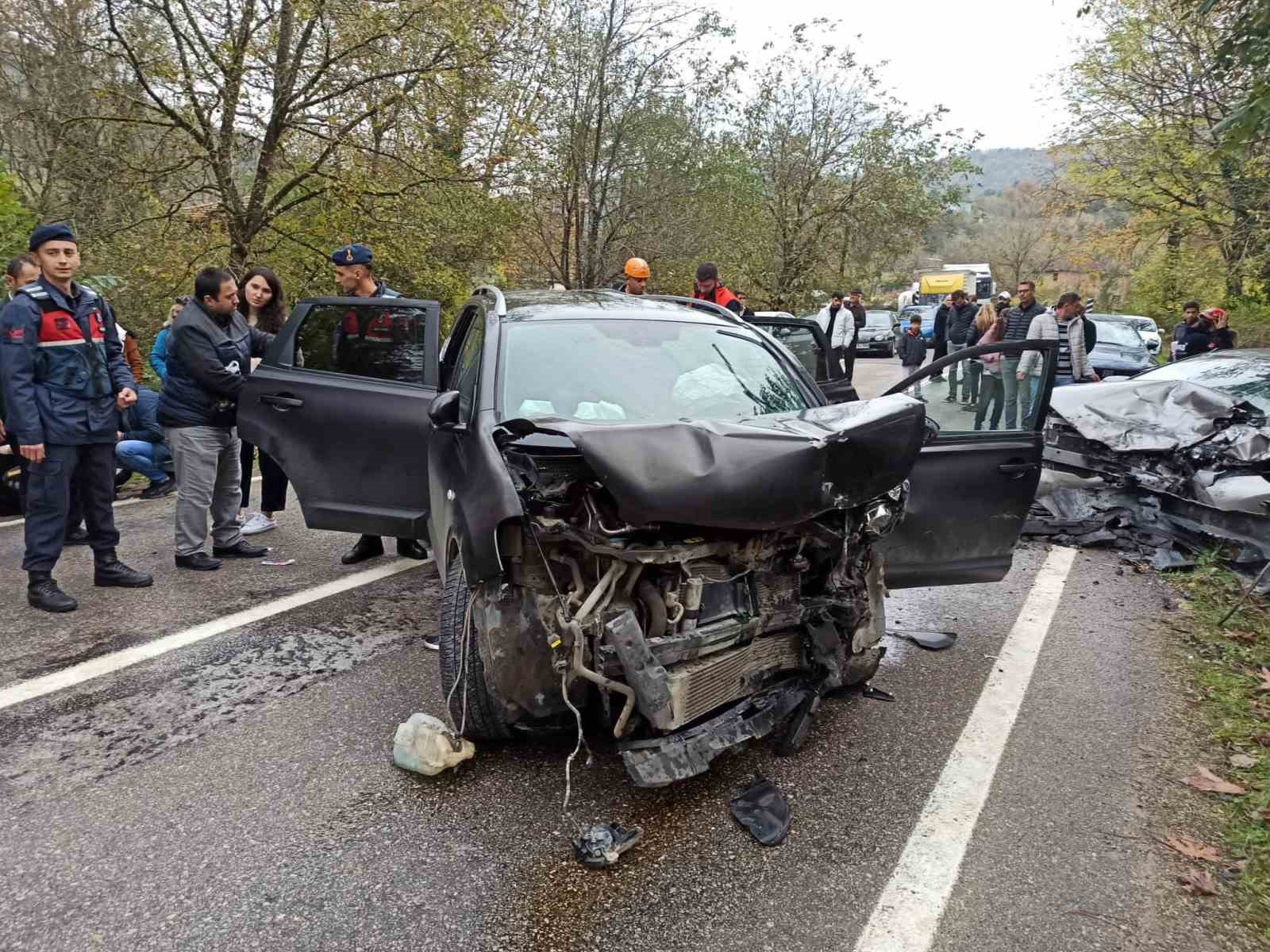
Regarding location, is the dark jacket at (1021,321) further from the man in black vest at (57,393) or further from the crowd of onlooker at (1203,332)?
the man in black vest at (57,393)

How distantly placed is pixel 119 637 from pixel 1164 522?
6.94m

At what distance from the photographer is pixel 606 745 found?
3.08 metres

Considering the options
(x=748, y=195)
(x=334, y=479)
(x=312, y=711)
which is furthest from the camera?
(x=748, y=195)

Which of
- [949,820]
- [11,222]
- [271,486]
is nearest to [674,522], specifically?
[949,820]

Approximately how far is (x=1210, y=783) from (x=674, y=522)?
228cm

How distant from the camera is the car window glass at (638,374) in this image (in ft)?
11.2

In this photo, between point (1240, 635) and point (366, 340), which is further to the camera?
→ point (366, 340)

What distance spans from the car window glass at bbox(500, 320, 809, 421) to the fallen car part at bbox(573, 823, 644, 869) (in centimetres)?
154

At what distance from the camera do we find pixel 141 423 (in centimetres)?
698

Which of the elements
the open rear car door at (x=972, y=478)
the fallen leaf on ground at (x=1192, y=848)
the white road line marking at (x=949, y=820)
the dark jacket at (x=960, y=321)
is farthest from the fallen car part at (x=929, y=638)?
the dark jacket at (x=960, y=321)

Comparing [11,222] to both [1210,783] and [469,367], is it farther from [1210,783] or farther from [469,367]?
[1210,783]

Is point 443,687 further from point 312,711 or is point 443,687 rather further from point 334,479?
point 334,479

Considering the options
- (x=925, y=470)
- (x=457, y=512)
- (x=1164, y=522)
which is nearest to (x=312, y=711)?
(x=457, y=512)

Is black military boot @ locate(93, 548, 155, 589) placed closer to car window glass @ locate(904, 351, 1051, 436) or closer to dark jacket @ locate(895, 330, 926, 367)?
car window glass @ locate(904, 351, 1051, 436)
